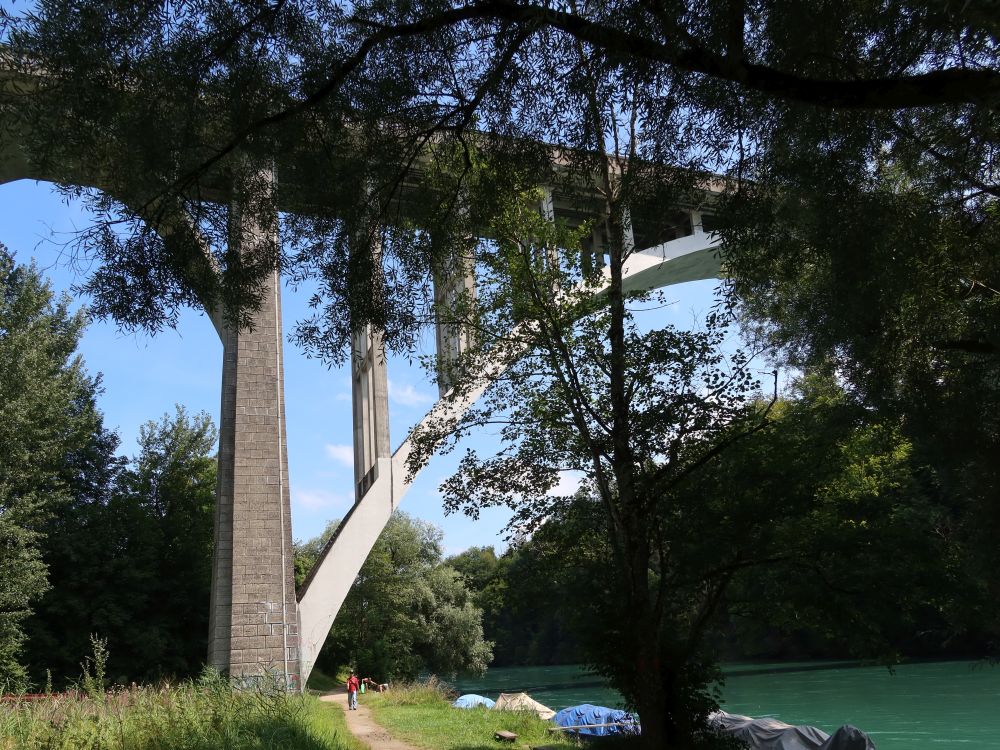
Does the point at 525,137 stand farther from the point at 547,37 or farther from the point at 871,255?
the point at 871,255

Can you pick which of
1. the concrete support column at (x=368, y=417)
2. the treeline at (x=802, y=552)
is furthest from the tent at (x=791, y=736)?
the concrete support column at (x=368, y=417)

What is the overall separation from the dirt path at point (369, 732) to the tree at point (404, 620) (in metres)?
8.64

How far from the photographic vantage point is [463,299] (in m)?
8.64

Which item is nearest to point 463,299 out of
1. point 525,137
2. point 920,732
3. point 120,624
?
point 525,137

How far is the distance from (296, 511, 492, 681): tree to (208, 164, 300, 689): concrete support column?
14756 millimetres

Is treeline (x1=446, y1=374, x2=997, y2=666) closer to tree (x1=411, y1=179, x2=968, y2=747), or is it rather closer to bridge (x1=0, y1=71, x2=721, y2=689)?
tree (x1=411, y1=179, x2=968, y2=747)

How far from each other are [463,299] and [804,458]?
3.81m

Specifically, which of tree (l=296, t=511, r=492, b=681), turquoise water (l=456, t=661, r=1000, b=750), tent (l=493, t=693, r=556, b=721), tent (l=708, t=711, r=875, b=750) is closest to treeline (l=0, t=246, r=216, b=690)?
tree (l=296, t=511, r=492, b=681)

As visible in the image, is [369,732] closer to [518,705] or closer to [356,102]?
[518,705]

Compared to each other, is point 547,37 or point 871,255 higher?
point 547,37

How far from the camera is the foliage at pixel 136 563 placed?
17844 mm

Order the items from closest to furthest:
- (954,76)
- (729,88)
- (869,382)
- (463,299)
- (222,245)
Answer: (954,76), (729,88), (222,245), (869,382), (463,299)

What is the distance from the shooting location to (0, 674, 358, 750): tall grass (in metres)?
4.56

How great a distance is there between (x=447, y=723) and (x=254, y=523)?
197 inches
